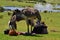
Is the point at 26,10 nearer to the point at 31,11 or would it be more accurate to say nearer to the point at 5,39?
the point at 31,11

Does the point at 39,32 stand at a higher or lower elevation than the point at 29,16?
lower

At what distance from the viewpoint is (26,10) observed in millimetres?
20141

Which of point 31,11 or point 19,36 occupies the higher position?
point 31,11

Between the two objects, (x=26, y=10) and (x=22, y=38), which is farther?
(x=26, y=10)

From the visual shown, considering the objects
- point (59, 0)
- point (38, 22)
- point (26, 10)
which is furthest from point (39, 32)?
point (59, 0)

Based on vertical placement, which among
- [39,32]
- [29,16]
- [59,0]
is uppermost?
[29,16]

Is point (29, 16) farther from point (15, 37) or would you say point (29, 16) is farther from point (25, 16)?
point (15, 37)

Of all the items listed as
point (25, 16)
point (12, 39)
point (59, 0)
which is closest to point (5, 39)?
point (12, 39)

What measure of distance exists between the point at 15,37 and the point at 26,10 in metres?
2.65

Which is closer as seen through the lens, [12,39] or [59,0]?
[12,39]

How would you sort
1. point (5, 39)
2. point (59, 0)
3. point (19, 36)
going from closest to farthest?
1. point (5, 39)
2. point (19, 36)
3. point (59, 0)

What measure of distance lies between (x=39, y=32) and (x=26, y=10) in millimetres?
2077

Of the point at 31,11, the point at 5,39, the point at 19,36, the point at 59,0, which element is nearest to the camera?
the point at 5,39

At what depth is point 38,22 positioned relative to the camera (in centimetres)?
2098
